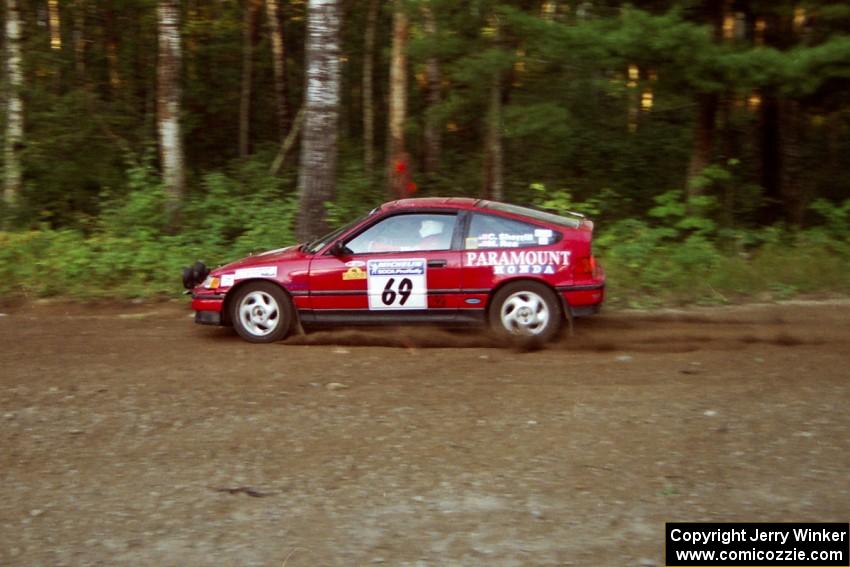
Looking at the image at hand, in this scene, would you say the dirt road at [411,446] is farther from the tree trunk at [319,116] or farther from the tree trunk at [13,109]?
the tree trunk at [13,109]

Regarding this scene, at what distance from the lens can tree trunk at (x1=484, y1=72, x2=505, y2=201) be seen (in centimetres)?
1523

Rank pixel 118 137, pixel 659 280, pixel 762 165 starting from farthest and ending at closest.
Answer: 1. pixel 118 137
2. pixel 762 165
3. pixel 659 280

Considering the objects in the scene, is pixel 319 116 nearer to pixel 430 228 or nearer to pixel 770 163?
pixel 430 228

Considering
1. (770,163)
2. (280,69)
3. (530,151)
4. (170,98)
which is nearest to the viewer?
(170,98)

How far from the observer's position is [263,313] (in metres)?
9.54

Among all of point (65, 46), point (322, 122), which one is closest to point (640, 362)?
point (322, 122)

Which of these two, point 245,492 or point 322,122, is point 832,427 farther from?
point 322,122

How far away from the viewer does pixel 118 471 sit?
579cm

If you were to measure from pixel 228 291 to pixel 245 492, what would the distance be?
438 centimetres

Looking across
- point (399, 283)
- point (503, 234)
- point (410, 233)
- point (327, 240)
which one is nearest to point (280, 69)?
point (327, 240)

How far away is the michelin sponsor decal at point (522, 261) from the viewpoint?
9117mm

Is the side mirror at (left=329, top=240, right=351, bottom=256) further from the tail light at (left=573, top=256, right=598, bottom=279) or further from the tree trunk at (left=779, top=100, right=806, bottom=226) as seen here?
the tree trunk at (left=779, top=100, right=806, bottom=226)

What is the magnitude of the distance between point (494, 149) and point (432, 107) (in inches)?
54.7

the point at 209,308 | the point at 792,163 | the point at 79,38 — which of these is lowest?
the point at 209,308
